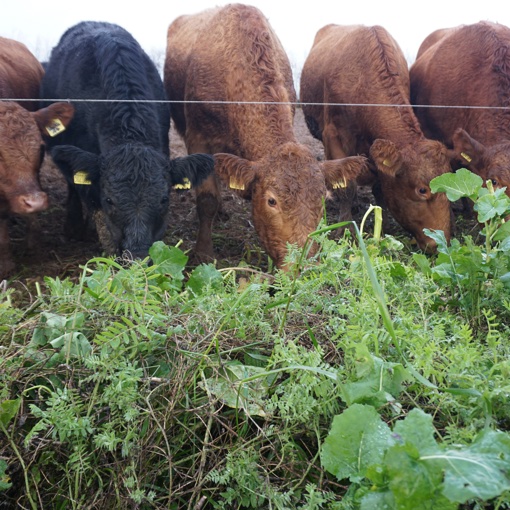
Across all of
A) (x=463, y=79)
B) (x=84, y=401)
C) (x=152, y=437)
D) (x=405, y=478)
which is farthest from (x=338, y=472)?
(x=463, y=79)

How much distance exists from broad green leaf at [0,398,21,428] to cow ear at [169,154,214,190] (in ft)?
11.3

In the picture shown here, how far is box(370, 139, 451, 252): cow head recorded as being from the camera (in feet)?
17.8

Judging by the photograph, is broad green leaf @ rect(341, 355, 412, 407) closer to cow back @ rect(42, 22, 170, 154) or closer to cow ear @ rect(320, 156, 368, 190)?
cow ear @ rect(320, 156, 368, 190)

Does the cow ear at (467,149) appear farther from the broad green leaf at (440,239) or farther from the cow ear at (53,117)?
the cow ear at (53,117)

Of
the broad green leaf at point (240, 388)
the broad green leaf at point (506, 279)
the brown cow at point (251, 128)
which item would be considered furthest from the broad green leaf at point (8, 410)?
the brown cow at point (251, 128)

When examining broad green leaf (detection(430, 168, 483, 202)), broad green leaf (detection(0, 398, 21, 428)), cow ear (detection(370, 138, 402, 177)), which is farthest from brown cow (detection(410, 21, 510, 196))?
broad green leaf (detection(0, 398, 21, 428))

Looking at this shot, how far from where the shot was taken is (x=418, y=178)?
547 centimetres

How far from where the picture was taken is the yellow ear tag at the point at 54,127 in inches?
196

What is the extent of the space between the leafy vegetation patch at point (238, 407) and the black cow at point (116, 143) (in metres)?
2.59

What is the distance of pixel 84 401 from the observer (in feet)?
4.98

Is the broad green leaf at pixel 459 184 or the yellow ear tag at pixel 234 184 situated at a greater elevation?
the broad green leaf at pixel 459 184

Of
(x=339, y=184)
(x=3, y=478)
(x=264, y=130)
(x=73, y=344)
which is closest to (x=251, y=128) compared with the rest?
(x=264, y=130)

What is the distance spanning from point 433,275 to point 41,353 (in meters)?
1.44

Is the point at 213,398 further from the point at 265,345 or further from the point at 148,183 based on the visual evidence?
the point at 148,183
